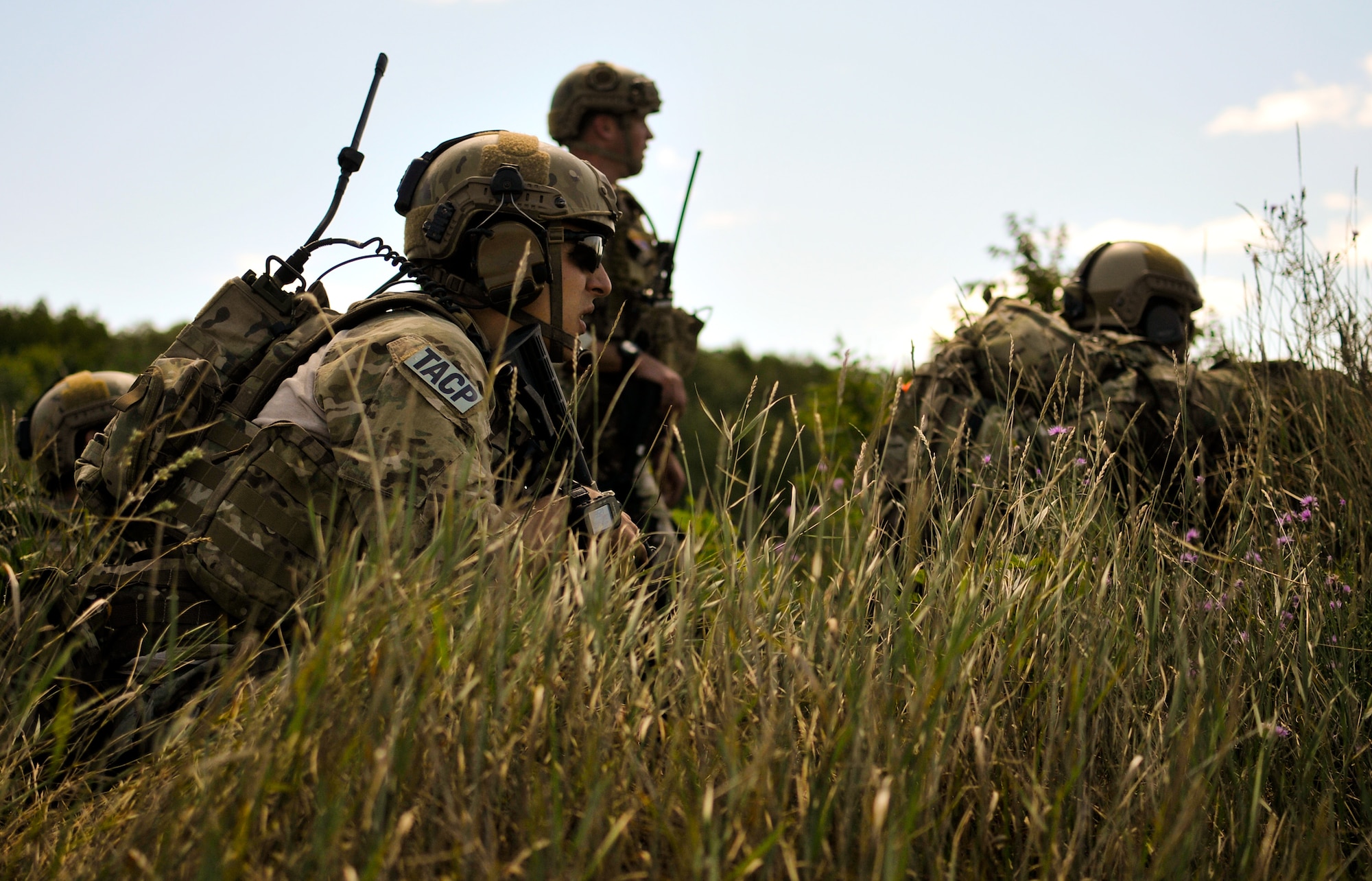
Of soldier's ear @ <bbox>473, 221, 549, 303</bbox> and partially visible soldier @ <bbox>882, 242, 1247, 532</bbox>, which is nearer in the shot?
soldier's ear @ <bbox>473, 221, 549, 303</bbox>

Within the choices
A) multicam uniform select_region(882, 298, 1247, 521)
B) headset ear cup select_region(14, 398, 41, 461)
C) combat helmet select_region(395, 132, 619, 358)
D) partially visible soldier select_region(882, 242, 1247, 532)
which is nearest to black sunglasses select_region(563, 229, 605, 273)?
combat helmet select_region(395, 132, 619, 358)

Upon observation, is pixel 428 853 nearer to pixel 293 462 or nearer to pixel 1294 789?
pixel 293 462

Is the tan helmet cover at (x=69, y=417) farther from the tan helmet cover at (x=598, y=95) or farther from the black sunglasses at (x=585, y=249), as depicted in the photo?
the tan helmet cover at (x=598, y=95)

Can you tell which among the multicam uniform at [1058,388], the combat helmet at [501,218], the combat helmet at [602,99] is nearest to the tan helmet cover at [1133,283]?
the multicam uniform at [1058,388]

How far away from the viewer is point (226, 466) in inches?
92.5

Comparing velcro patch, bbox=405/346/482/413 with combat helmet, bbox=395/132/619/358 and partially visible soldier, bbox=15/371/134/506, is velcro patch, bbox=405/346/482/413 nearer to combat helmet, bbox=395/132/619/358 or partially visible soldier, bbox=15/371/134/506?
combat helmet, bbox=395/132/619/358

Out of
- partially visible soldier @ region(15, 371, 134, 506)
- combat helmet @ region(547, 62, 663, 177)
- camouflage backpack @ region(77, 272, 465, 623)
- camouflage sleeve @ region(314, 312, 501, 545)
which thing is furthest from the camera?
combat helmet @ region(547, 62, 663, 177)

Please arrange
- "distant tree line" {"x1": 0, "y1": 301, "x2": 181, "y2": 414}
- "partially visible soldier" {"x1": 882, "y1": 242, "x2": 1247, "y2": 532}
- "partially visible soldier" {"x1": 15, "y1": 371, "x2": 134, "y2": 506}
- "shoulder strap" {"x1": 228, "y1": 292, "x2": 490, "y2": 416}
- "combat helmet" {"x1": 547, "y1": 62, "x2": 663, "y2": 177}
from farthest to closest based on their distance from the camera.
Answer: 1. "distant tree line" {"x1": 0, "y1": 301, "x2": 181, "y2": 414}
2. "combat helmet" {"x1": 547, "y1": 62, "x2": 663, "y2": 177}
3. "partially visible soldier" {"x1": 15, "y1": 371, "x2": 134, "y2": 506}
4. "partially visible soldier" {"x1": 882, "y1": 242, "x2": 1247, "y2": 532}
5. "shoulder strap" {"x1": 228, "y1": 292, "x2": 490, "y2": 416}

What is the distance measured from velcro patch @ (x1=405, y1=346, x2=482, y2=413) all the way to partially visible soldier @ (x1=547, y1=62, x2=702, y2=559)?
9.78 feet

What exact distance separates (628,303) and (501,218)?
3.01 metres

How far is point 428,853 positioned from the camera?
1378mm

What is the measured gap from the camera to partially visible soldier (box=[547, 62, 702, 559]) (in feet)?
17.6

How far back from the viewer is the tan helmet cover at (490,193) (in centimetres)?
268

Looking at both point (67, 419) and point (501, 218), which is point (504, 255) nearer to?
point (501, 218)
